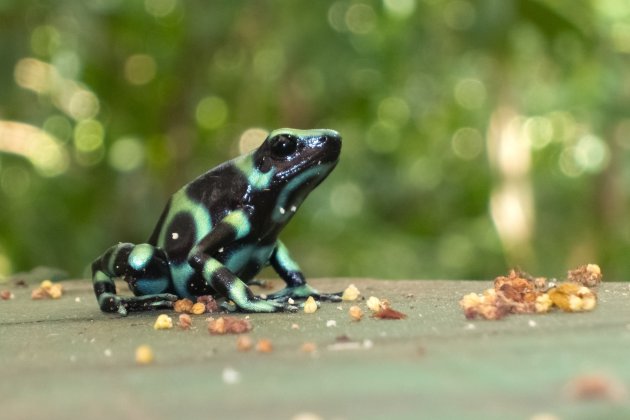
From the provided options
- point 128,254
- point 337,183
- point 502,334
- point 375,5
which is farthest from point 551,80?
point 502,334

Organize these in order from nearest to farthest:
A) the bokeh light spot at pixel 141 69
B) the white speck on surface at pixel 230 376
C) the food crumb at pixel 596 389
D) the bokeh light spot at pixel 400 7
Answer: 1. the food crumb at pixel 596 389
2. the white speck on surface at pixel 230 376
3. the bokeh light spot at pixel 400 7
4. the bokeh light spot at pixel 141 69

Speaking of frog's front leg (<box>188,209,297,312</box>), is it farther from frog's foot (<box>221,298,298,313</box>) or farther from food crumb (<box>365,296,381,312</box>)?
food crumb (<box>365,296,381,312</box>)

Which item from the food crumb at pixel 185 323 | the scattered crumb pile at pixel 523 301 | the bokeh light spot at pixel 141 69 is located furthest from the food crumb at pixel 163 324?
the bokeh light spot at pixel 141 69

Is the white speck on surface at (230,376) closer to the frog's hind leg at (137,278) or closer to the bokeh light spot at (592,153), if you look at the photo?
the frog's hind leg at (137,278)

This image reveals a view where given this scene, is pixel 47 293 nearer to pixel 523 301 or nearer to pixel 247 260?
pixel 247 260

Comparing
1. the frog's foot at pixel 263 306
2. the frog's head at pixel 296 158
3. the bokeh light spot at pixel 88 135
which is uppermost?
the frog's head at pixel 296 158

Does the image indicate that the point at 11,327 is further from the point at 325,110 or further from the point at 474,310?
the point at 325,110

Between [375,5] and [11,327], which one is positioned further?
[375,5]
